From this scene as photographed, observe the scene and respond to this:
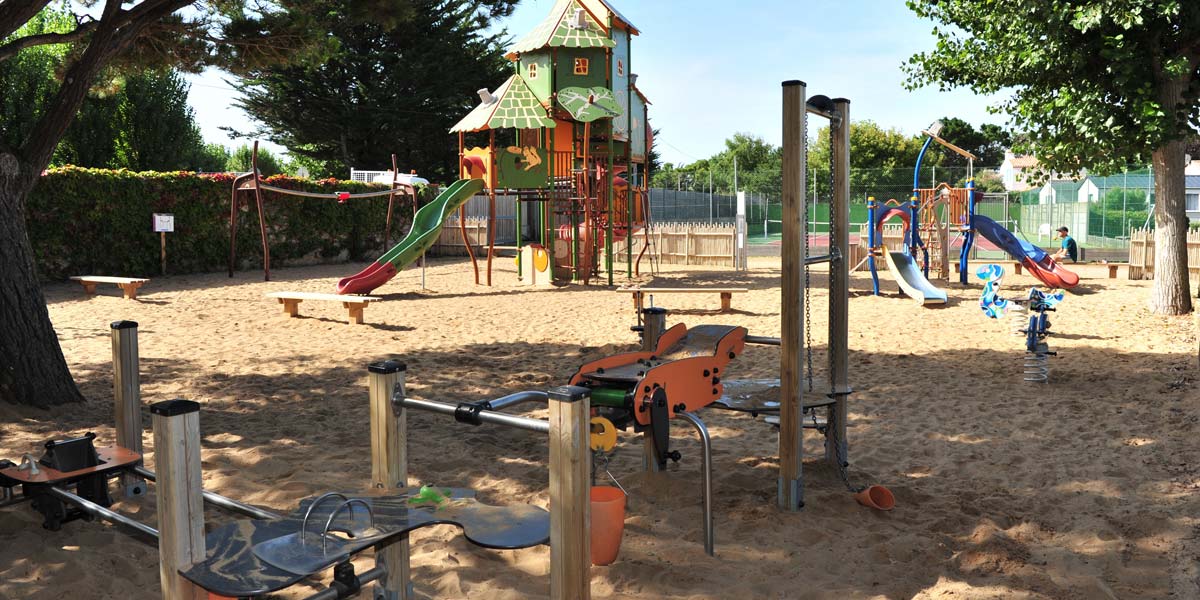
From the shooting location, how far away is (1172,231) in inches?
451

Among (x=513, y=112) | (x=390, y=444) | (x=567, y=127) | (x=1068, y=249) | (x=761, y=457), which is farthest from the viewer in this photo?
(x=1068, y=249)

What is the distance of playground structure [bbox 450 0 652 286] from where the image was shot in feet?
54.3

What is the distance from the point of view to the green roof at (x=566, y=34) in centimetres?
1681

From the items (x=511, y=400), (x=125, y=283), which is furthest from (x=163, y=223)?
(x=511, y=400)

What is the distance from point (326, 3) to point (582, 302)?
21.3 feet

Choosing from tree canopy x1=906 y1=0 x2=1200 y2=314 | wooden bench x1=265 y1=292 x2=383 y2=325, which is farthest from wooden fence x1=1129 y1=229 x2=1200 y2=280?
wooden bench x1=265 y1=292 x2=383 y2=325

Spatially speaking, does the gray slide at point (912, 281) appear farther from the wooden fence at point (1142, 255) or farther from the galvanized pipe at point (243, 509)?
the galvanized pipe at point (243, 509)

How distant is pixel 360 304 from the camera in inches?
450

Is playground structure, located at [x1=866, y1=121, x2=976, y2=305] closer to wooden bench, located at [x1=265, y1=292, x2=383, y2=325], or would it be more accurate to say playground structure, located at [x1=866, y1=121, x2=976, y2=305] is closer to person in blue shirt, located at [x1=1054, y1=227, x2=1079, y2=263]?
person in blue shirt, located at [x1=1054, y1=227, x2=1079, y2=263]

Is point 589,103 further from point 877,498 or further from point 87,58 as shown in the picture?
point 877,498

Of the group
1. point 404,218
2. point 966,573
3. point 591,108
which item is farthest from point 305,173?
point 966,573

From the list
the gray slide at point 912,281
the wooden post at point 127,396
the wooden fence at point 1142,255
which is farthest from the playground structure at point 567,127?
the wooden post at point 127,396

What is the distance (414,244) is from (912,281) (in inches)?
333

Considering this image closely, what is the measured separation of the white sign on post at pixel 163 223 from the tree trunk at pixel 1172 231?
16.8 m
